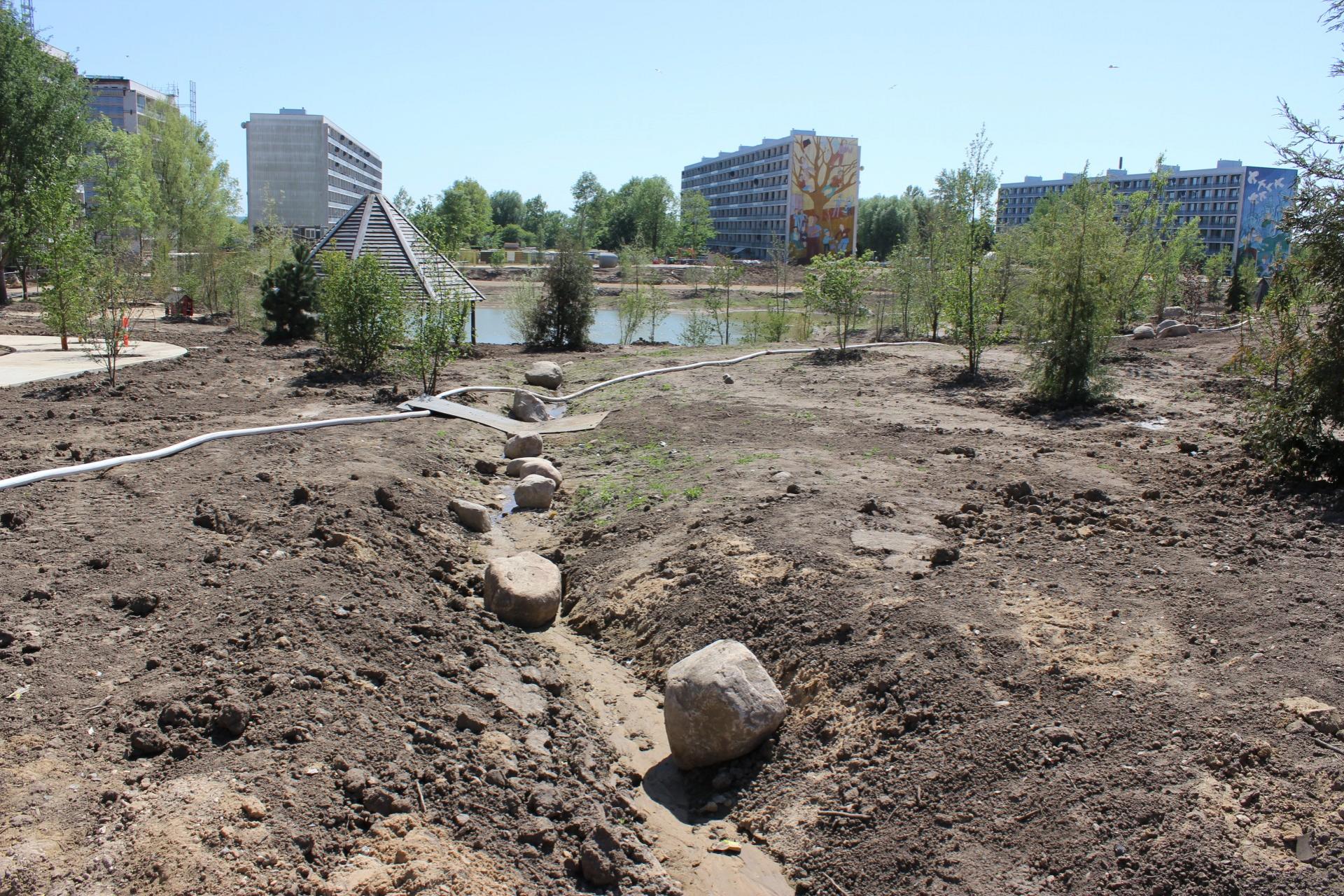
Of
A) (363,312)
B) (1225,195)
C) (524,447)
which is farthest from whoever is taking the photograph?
(1225,195)

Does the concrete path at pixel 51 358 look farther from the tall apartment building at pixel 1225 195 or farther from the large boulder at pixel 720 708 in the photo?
the tall apartment building at pixel 1225 195

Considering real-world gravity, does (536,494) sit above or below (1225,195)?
below

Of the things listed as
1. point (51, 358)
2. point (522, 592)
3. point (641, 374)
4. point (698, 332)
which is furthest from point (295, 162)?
point (522, 592)

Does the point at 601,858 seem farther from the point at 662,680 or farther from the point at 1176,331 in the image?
the point at 1176,331

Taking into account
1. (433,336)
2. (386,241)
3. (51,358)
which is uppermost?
(386,241)

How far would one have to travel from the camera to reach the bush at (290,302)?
755 inches

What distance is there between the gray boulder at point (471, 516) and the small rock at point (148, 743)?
14.5ft

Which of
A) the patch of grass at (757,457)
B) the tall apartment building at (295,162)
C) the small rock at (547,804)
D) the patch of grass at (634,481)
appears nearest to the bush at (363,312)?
the patch of grass at (634,481)

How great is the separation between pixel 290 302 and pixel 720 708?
1723cm

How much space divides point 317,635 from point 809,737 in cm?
283

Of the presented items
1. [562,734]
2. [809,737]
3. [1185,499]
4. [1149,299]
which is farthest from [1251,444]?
[1149,299]

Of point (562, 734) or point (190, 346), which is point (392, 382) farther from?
point (562, 734)

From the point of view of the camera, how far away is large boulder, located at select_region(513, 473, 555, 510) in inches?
368

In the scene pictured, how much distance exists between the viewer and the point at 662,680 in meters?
5.93
